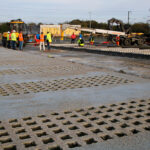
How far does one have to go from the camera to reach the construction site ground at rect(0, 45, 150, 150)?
254 cm

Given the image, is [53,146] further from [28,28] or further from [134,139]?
[28,28]

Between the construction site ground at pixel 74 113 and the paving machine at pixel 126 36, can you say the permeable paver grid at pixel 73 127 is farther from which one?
the paving machine at pixel 126 36

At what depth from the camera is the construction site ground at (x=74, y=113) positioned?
2539 mm

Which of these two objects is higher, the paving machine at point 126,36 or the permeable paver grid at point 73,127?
the paving machine at point 126,36

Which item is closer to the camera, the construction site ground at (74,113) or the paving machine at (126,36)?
the construction site ground at (74,113)

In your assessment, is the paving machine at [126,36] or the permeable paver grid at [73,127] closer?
the permeable paver grid at [73,127]

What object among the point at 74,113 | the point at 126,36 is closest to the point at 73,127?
the point at 74,113

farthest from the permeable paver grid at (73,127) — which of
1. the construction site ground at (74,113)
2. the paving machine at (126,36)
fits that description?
the paving machine at (126,36)

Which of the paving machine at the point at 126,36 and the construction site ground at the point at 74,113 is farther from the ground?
the paving machine at the point at 126,36

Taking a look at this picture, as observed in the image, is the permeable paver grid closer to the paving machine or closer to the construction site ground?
the construction site ground

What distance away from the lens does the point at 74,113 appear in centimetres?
342

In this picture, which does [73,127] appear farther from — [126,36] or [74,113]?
[126,36]

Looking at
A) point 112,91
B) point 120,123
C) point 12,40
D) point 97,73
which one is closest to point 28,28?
point 12,40

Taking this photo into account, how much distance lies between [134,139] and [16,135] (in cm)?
122
